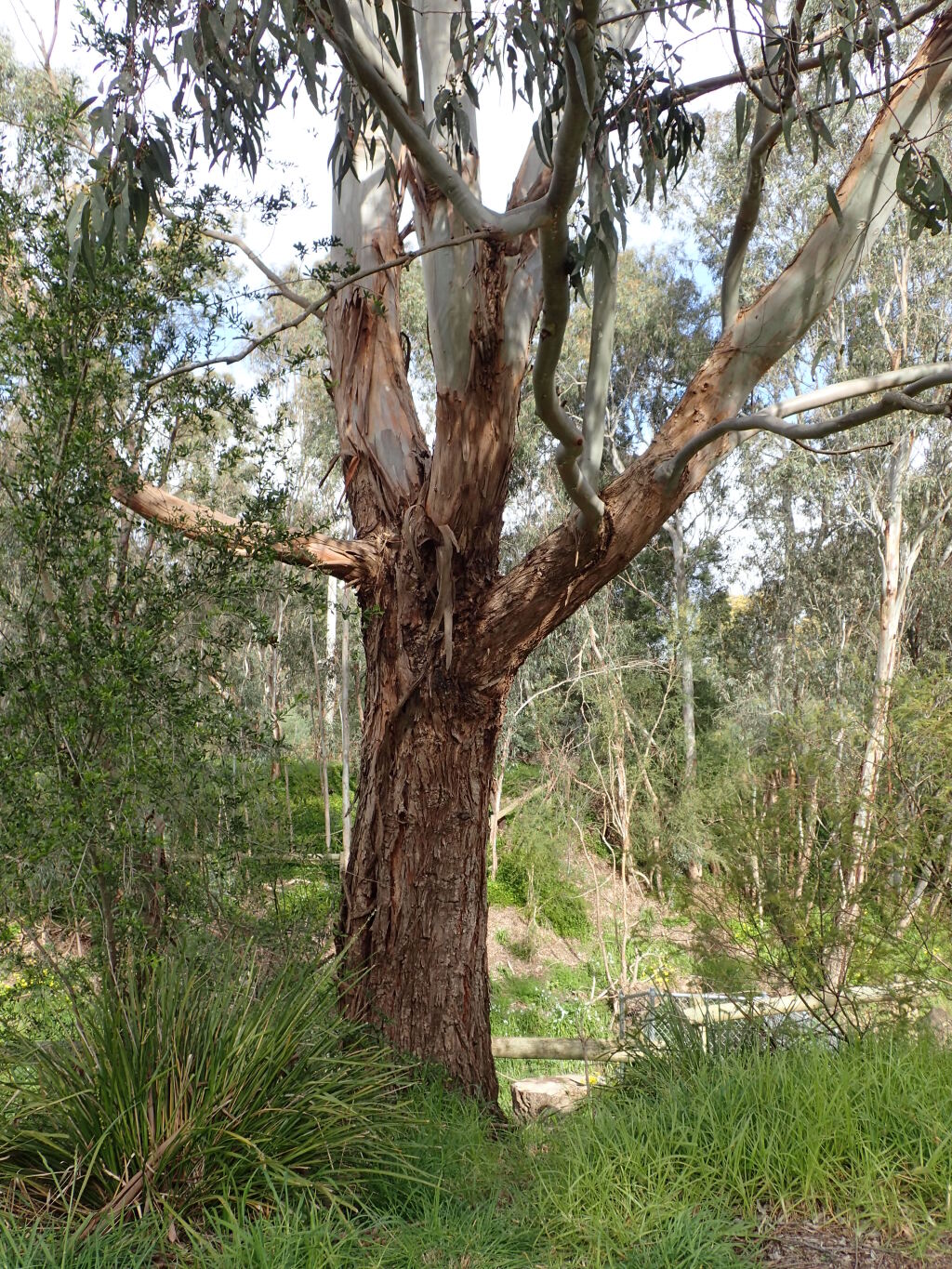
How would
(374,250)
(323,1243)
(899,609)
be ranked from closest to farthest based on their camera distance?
(323,1243)
(374,250)
(899,609)

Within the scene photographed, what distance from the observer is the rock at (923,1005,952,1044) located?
393 cm

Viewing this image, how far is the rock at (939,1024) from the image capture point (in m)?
3.93

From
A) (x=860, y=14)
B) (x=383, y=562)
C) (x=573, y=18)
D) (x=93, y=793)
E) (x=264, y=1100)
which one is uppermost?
(x=860, y=14)

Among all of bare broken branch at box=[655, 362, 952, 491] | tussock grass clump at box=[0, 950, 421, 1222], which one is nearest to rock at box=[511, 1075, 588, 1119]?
tussock grass clump at box=[0, 950, 421, 1222]

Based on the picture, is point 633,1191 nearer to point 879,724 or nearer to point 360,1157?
point 360,1157

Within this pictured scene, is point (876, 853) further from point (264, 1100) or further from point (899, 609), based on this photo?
point (899, 609)

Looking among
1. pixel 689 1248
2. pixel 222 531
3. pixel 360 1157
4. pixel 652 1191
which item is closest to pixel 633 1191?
pixel 652 1191

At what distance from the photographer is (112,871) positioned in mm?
3139

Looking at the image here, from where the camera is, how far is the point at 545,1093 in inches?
215

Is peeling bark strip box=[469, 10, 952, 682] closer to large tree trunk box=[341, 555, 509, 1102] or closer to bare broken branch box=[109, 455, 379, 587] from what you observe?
large tree trunk box=[341, 555, 509, 1102]

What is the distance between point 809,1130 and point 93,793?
2.23 m

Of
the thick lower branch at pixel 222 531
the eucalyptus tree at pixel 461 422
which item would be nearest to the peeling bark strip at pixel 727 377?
the eucalyptus tree at pixel 461 422

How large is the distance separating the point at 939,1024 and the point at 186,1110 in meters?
3.57

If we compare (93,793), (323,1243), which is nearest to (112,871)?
(93,793)
